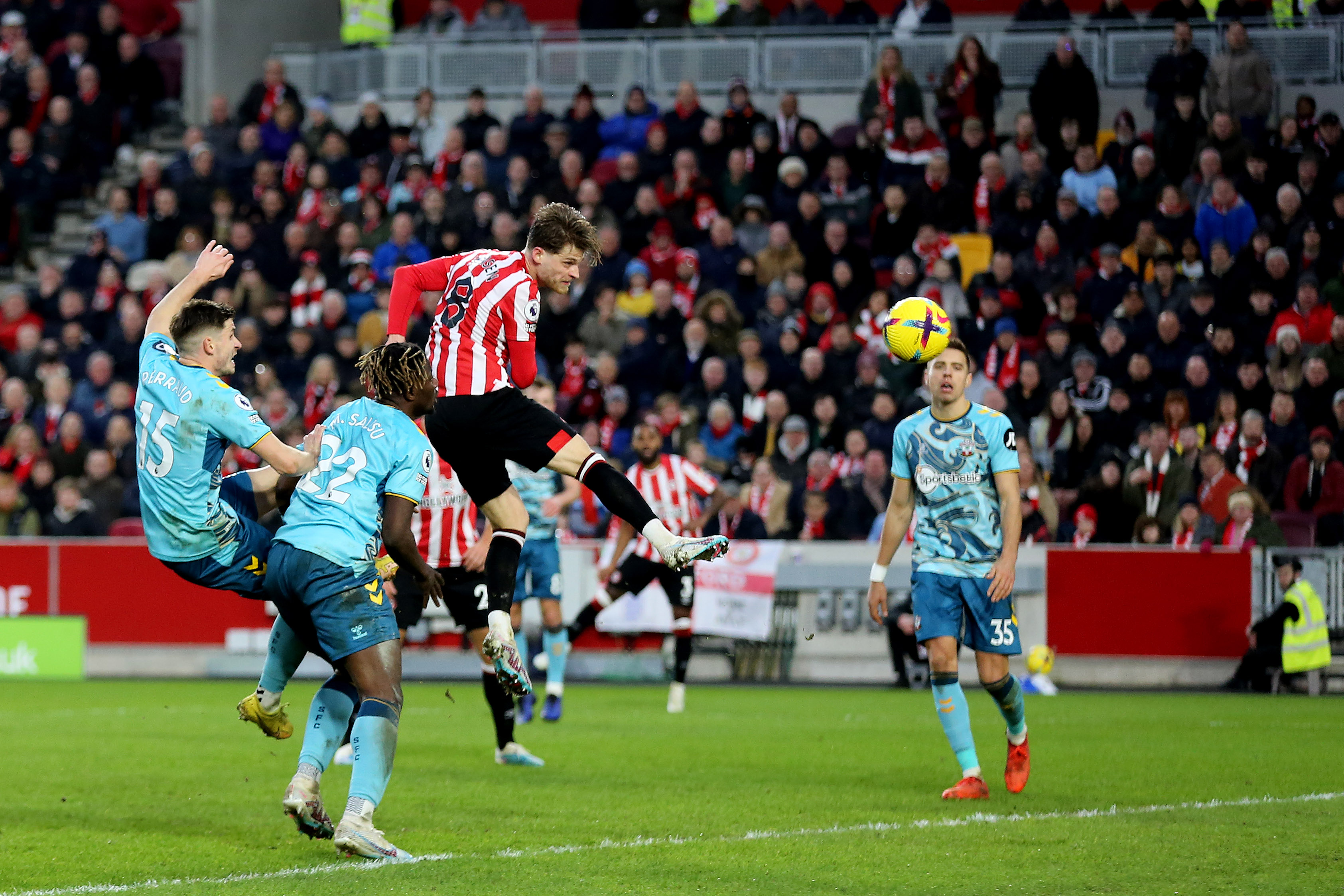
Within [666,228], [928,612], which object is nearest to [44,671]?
[666,228]

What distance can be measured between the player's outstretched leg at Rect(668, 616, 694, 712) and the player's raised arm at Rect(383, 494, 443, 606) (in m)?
7.21

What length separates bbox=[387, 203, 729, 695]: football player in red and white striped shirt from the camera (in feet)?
26.3

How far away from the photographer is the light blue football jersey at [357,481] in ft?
22.5

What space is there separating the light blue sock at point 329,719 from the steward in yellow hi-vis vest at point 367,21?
19865mm

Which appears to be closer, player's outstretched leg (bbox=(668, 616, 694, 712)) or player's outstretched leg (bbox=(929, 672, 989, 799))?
player's outstretched leg (bbox=(929, 672, 989, 799))

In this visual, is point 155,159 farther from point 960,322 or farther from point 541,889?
point 541,889

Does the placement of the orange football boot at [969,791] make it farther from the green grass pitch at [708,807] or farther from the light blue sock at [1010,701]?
the light blue sock at [1010,701]

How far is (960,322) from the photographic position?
62.8ft

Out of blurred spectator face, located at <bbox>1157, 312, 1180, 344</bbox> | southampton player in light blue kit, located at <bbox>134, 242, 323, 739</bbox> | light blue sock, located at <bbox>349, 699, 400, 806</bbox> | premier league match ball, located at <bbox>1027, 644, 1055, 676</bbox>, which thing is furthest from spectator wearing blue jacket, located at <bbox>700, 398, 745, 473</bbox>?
light blue sock, located at <bbox>349, 699, 400, 806</bbox>

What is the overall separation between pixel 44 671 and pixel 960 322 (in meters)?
10.6

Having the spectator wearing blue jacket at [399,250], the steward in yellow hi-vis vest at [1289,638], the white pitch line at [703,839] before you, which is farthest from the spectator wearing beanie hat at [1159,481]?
the spectator wearing blue jacket at [399,250]

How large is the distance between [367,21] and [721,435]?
1071 cm

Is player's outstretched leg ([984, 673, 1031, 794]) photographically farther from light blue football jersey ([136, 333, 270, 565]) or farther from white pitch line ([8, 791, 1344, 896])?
light blue football jersey ([136, 333, 270, 565])

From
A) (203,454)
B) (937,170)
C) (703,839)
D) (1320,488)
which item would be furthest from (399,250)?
(703,839)
